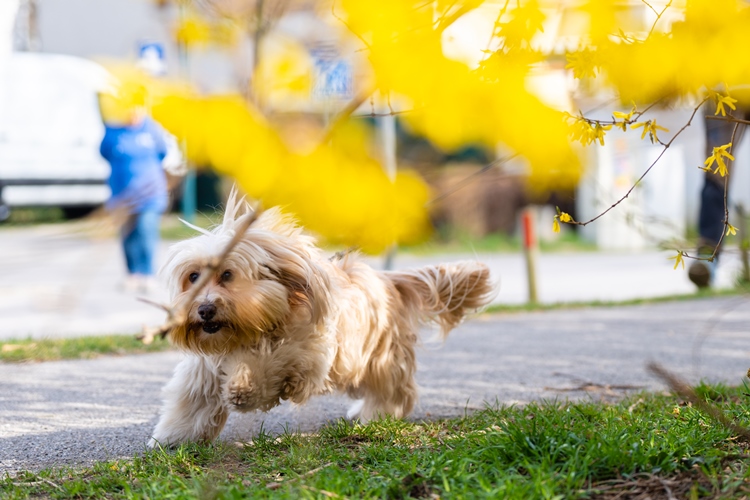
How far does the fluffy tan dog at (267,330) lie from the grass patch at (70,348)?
2641 mm

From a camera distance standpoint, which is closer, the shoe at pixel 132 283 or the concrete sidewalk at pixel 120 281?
the concrete sidewalk at pixel 120 281

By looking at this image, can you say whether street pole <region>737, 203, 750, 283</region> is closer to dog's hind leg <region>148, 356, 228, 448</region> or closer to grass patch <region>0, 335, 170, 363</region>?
dog's hind leg <region>148, 356, 228, 448</region>

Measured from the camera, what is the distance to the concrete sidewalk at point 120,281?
30.3 feet

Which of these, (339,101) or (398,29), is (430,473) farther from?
(398,29)

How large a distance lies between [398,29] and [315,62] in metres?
0.34

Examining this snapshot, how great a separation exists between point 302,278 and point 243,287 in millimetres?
282

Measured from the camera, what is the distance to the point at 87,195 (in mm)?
19547

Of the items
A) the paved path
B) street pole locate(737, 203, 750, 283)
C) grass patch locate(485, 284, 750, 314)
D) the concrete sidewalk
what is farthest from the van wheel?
street pole locate(737, 203, 750, 283)

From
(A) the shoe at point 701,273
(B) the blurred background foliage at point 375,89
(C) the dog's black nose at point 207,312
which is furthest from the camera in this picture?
(A) the shoe at point 701,273

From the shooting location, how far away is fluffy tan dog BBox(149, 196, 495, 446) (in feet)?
13.0

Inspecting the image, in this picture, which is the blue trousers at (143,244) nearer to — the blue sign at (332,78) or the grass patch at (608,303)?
the grass patch at (608,303)

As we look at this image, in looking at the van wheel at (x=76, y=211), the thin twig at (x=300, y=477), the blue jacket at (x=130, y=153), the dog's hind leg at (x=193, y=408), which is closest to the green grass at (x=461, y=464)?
the thin twig at (x=300, y=477)

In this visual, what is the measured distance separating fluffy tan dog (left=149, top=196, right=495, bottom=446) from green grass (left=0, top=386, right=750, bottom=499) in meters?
0.21

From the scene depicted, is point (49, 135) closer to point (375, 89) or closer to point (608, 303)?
point (608, 303)
